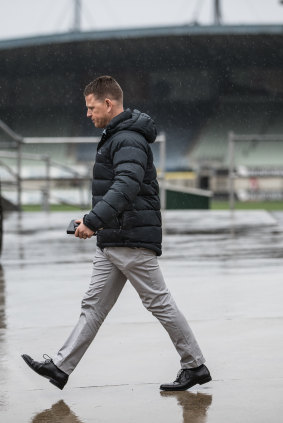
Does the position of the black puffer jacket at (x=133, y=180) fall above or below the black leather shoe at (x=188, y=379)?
above

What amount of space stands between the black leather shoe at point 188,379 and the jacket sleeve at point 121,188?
90cm

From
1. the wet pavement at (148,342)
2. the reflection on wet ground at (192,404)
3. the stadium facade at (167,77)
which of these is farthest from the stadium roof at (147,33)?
the reflection on wet ground at (192,404)

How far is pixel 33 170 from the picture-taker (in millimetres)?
32625

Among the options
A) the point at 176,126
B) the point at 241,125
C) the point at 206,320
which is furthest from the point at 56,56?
the point at 206,320

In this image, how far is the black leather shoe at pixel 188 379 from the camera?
5207mm

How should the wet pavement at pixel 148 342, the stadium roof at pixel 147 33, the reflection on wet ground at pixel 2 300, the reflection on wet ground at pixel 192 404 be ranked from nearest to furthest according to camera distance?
1. the reflection on wet ground at pixel 192 404
2. the wet pavement at pixel 148 342
3. the reflection on wet ground at pixel 2 300
4. the stadium roof at pixel 147 33

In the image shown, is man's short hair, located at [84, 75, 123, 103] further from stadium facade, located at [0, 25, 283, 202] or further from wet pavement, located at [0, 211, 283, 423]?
stadium facade, located at [0, 25, 283, 202]

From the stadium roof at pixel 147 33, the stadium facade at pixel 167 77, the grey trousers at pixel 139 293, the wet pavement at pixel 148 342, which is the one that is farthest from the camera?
the stadium facade at pixel 167 77

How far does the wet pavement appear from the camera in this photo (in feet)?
15.9

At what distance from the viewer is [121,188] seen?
496 cm

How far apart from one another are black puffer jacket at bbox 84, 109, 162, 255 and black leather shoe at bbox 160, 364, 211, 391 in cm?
64

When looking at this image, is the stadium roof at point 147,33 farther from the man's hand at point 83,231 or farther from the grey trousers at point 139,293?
the man's hand at point 83,231

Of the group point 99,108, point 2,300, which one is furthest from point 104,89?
point 2,300

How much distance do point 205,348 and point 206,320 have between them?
1036 mm
